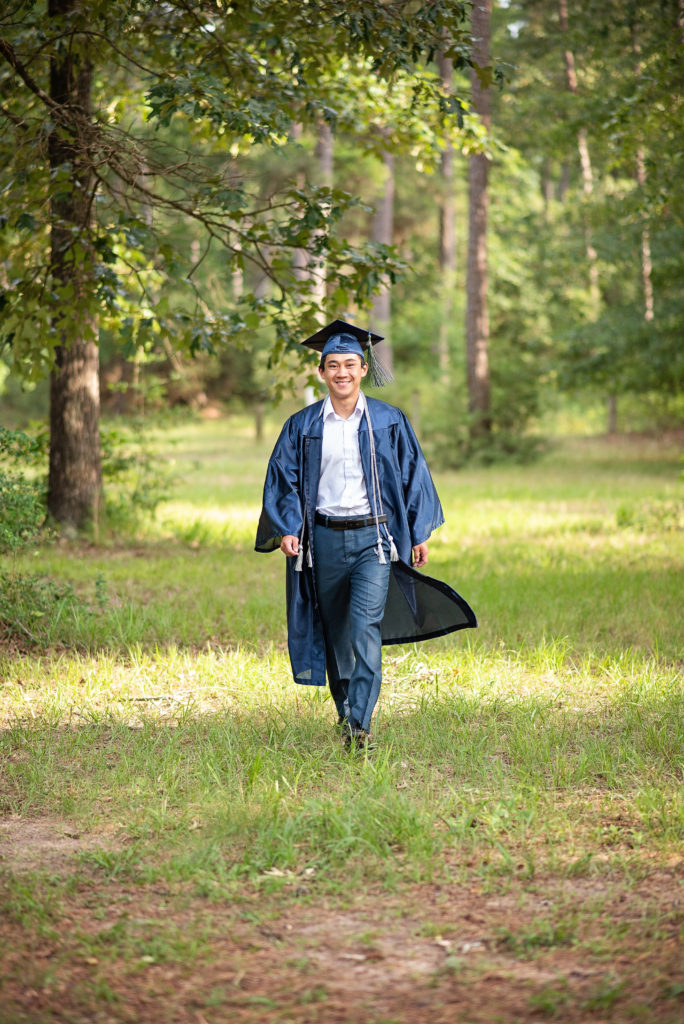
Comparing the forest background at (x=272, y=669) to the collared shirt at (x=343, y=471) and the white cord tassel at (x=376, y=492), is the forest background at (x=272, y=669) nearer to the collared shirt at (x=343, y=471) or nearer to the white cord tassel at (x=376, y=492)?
the white cord tassel at (x=376, y=492)

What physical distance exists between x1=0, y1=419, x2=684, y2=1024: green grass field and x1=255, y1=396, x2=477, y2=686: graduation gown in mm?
595

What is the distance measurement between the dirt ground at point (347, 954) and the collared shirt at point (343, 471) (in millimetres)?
1991

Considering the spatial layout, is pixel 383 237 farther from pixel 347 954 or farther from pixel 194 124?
pixel 347 954

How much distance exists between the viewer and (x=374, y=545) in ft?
17.4

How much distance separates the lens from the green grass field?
324cm

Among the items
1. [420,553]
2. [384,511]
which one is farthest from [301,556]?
[420,553]

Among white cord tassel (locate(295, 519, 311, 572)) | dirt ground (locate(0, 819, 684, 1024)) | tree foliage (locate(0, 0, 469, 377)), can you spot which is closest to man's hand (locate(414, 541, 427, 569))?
white cord tassel (locate(295, 519, 311, 572))

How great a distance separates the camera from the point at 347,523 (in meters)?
5.27

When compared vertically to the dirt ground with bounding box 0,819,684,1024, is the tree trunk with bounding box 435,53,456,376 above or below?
above

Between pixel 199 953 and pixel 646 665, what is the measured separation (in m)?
4.20

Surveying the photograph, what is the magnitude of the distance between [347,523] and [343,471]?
10.8 inches

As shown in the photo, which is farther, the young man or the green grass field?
the young man

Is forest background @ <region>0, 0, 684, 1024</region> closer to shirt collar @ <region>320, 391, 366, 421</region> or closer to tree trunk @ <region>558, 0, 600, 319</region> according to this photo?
shirt collar @ <region>320, 391, 366, 421</region>

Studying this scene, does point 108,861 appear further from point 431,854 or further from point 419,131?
point 419,131
